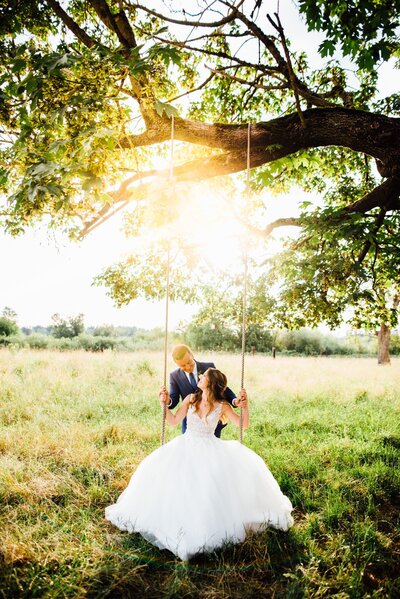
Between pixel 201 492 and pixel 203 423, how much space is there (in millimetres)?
647

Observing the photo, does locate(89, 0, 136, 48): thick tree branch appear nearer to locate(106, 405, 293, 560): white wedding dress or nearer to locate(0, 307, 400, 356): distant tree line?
locate(106, 405, 293, 560): white wedding dress

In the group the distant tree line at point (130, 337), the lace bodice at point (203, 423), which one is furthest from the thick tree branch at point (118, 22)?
the distant tree line at point (130, 337)

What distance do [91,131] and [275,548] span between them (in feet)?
12.8

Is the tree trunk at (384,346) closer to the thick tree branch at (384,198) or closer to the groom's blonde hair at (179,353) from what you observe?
the thick tree branch at (384,198)

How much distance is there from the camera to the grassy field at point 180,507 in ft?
9.73

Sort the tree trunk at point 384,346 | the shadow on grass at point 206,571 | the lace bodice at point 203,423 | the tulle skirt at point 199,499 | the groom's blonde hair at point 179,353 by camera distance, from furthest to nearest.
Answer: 1. the tree trunk at point 384,346
2. the groom's blonde hair at point 179,353
3. the lace bodice at point 203,423
4. the tulle skirt at point 199,499
5. the shadow on grass at point 206,571

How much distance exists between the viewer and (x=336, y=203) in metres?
8.45

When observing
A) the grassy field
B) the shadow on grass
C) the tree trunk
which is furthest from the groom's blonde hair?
the tree trunk

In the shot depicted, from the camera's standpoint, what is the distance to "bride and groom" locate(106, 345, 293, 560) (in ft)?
11.0

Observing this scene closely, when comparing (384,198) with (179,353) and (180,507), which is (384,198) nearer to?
(179,353)

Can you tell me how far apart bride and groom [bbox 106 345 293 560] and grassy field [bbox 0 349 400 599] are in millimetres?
140

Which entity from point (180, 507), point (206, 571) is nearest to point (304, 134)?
point (180, 507)

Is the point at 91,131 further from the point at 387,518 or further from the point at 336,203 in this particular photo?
the point at 336,203

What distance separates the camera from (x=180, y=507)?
341 cm
